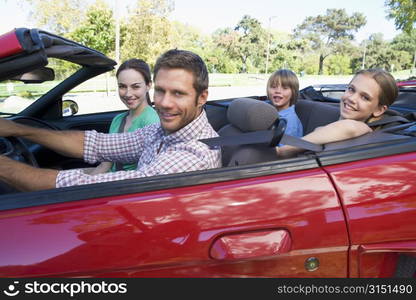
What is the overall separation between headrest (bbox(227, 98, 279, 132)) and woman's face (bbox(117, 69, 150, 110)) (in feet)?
2.64

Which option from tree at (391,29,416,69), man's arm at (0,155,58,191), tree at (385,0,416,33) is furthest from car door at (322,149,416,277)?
tree at (391,29,416,69)

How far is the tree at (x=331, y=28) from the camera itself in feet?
222

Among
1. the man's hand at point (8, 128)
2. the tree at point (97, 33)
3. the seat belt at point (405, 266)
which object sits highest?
the tree at point (97, 33)

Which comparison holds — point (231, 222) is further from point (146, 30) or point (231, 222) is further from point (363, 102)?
point (146, 30)

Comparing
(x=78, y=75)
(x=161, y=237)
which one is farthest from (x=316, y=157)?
(x=78, y=75)

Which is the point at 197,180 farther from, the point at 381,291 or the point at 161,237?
the point at 381,291

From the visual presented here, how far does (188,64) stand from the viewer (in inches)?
64.2

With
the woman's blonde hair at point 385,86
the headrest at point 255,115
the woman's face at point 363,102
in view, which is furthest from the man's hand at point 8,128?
the woman's blonde hair at point 385,86

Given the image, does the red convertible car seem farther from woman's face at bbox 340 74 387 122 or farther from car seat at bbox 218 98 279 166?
woman's face at bbox 340 74 387 122

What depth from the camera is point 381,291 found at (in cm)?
121

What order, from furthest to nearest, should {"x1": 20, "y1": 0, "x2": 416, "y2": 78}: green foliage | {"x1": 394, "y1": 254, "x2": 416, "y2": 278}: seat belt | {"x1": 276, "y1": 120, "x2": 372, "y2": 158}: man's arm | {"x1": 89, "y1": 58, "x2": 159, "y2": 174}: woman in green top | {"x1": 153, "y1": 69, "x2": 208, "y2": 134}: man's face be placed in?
{"x1": 20, "y1": 0, "x2": 416, "y2": 78}: green foliage
{"x1": 89, "y1": 58, "x2": 159, "y2": 174}: woman in green top
{"x1": 276, "y1": 120, "x2": 372, "y2": 158}: man's arm
{"x1": 153, "y1": 69, "x2": 208, "y2": 134}: man's face
{"x1": 394, "y1": 254, "x2": 416, "y2": 278}: seat belt

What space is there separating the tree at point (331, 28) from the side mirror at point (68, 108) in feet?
226

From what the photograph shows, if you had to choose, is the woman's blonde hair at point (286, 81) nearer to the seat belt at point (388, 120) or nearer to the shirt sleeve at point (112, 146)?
the seat belt at point (388, 120)

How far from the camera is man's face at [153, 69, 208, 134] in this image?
162cm
